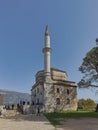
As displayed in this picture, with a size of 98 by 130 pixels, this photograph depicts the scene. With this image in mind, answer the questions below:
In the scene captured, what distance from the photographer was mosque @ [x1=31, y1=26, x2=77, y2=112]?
50094mm

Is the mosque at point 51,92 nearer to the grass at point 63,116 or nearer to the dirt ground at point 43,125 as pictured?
the grass at point 63,116

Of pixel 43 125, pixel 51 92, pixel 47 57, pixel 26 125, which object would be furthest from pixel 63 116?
pixel 47 57

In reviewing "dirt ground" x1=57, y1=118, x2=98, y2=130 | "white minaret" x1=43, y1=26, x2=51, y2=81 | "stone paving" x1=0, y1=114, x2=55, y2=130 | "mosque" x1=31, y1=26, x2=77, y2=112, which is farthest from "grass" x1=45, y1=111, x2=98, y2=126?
"white minaret" x1=43, y1=26, x2=51, y2=81

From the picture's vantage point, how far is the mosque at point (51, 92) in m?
50.1

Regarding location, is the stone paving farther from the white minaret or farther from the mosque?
the white minaret

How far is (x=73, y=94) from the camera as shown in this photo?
54438 mm

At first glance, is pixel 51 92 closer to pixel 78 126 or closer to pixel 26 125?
pixel 26 125

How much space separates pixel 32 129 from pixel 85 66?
2911 cm

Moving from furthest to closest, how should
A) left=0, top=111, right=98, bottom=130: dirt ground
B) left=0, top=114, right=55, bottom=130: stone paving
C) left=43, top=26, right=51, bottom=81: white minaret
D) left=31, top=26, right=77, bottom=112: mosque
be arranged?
left=43, top=26, right=51, bottom=81: white minaret → left=31, top=26, right=77, bottom=112: mosque → left=0, top=111, right=98, bottom=130: dirt ground → left=0, top=114, right=55, bottom=130: stone paving

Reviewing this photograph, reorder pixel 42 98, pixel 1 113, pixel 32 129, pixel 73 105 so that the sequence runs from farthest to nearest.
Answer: pixel 73 105
pixel 42 98
pixel 1 113
pixel 32 129

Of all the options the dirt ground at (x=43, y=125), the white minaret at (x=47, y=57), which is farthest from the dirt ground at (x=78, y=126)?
the white minaret at (x=47, y=57)

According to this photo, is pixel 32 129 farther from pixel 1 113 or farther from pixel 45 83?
pixel 45 83

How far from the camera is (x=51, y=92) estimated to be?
50.9 m

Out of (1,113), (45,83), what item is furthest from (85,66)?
(1,113)
